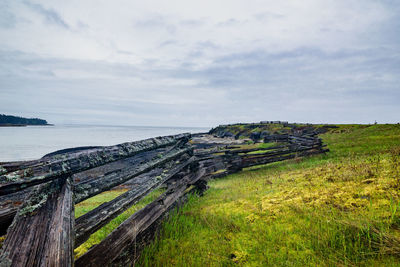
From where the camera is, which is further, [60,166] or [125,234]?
[125,234]

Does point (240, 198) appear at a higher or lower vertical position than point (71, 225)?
lower

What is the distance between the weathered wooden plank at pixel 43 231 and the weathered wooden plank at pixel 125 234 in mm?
517

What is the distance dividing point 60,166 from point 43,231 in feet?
1.62

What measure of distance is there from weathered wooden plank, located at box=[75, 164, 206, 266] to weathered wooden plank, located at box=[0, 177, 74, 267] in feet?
1.70

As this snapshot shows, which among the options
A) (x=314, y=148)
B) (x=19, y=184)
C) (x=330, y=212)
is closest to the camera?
(x=19, y=184)

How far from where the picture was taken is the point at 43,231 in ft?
→ 4.50

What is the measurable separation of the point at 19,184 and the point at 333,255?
2.96m

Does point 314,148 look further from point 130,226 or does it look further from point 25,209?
point 25,209

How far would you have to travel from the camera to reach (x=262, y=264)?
212 centimetres

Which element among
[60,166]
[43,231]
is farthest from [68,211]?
[60,166]

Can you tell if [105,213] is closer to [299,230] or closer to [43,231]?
[43,231]

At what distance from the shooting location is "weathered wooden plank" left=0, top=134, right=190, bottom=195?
1.31 m

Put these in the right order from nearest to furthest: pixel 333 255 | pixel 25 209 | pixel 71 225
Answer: pixel 25 209
pixel 71 225
pixel 333 255

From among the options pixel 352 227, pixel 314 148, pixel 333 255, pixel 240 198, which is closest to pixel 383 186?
pixel 352 227
